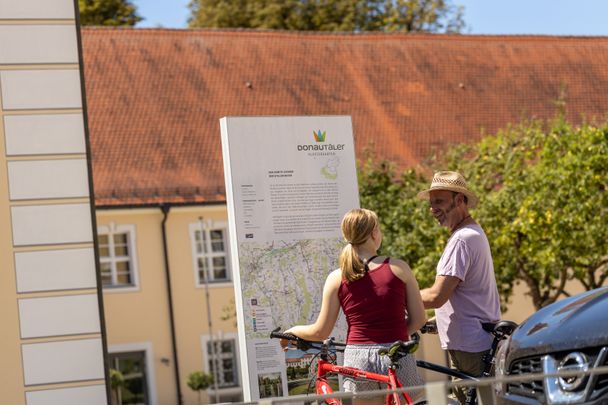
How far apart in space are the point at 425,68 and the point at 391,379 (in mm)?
34787

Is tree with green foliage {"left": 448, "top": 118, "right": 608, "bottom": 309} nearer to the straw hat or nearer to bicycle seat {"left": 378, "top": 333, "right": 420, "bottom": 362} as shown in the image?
the straw hat

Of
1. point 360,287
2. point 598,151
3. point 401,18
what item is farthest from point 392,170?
point 360,287

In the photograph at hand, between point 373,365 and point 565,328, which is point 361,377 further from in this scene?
point 565,328

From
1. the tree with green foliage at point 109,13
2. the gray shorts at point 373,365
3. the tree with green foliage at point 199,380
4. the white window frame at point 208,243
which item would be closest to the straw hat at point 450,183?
the gray shorts at point 373,365

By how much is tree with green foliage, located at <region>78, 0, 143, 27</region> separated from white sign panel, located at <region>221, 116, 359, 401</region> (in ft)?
132

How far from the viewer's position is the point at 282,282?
9039 mm

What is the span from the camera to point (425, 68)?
1618 inches

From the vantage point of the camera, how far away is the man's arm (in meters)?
7.59

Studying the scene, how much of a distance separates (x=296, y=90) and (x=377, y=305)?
106 feet

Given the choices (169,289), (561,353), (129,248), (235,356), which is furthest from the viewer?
(235,356)

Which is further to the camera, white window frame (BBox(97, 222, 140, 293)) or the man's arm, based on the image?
white window frame (BBox(97, 222, 140, 293))

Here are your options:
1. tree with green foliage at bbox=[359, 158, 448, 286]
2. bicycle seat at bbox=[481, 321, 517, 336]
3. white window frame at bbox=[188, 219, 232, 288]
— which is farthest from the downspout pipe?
bicycle seat at bbox=[481, 321, 517, 336]

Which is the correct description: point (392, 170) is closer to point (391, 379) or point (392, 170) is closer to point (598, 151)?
point (598, 151)

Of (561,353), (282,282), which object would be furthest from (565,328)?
(282,282)
